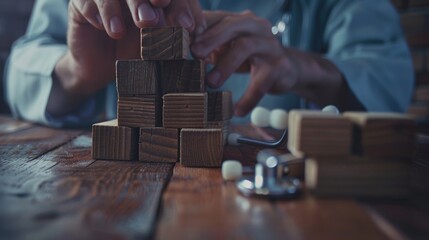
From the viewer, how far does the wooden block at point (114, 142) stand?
2.17 feet

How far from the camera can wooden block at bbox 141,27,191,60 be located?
656mm

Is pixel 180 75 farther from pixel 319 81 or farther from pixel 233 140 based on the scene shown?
pixel 319 81

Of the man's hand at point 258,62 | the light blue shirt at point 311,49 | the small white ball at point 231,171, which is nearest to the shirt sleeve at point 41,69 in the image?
the light blue shirt at point 311,49

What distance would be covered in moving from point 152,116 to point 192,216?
0.30 metres

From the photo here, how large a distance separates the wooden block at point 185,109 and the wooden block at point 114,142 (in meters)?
0.07

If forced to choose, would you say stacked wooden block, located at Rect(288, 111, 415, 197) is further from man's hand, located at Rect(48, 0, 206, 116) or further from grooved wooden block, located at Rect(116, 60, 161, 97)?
man's hand, located at Rect(48, 0, 206, 116)

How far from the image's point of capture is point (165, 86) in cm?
69

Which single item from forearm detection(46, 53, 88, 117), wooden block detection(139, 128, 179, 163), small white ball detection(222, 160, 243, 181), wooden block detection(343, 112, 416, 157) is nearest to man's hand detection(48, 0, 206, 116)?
forearm detection(46, 53, 88, 117)

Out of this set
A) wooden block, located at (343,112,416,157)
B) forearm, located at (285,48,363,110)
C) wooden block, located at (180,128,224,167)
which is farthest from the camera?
forearm, located at (285,48,363,110)

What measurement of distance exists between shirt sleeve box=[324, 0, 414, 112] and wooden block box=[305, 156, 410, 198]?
2.87ft

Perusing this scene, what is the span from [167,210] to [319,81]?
0.96 meters

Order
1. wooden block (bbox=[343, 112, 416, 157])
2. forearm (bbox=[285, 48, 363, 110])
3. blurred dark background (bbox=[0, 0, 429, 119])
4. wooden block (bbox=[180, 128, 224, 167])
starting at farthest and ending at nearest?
blurred dark background (bbox=[0, 0, 429, 119])
forearm (bbox=[285, 48, 363, 110])
wooden block (bbox=[180, 128, 224, 167])
wooden block (bbox=[343, 112, 416, 157])

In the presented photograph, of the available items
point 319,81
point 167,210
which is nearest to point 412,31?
point 319,81

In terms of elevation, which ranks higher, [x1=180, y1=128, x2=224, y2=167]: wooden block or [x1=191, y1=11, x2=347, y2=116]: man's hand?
[x1=191, y1=11, x2=347, y2=116]: man's hand
